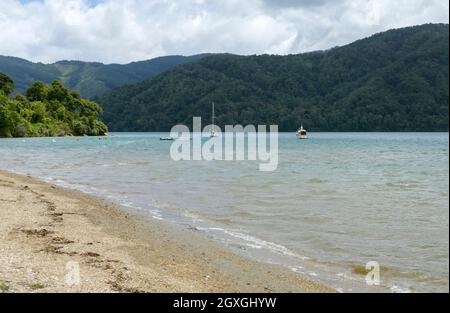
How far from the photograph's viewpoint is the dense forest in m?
113

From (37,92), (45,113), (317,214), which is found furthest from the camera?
(37,92)

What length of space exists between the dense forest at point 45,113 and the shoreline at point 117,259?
102m

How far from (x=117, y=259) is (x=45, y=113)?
140 meters

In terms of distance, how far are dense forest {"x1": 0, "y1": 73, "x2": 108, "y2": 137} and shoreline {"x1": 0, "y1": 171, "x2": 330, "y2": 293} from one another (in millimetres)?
102219

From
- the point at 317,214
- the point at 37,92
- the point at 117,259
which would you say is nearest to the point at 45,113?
the point at 37,92

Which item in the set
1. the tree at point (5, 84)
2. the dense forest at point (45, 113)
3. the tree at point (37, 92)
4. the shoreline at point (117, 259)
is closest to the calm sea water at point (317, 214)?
the shoreline at point (117, 259)

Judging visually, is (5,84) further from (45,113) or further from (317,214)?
(317,214)

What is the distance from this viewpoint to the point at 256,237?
46.0 ft

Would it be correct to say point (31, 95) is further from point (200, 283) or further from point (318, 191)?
point (200, 283)

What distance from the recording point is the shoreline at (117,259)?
26.8ft

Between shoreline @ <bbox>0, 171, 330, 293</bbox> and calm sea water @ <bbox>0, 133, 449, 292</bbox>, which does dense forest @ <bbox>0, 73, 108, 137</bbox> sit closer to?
calm sea water @ <bbox>0, 133, 449, 292</bbox>

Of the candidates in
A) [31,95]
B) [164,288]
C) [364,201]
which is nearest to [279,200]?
[364,201]

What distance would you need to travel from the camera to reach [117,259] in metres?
10.0

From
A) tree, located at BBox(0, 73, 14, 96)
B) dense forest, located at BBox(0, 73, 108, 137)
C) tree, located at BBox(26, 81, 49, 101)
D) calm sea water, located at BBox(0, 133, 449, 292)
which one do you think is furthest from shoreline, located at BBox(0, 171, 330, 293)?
tree, located at BBox(26, 81, 49, 101)
